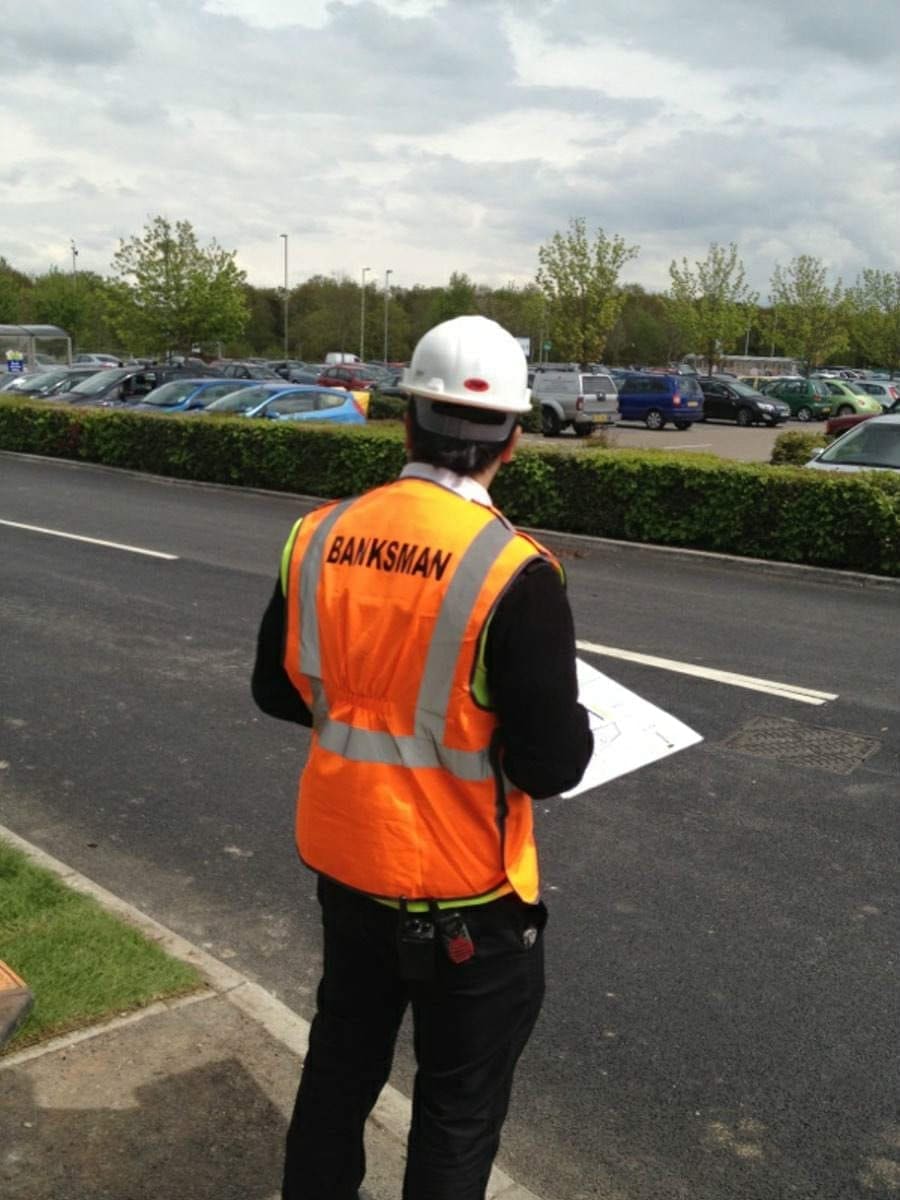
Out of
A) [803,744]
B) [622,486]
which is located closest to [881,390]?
[622,486]

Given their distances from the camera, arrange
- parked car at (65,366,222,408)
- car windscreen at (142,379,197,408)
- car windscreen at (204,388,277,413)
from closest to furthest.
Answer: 1. car windscreen at (204,388,277,413)
2. car windscreen at (142,379,197,408)
3. parked car at (65,366,222,408)

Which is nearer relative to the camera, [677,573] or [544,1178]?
[544,1178]

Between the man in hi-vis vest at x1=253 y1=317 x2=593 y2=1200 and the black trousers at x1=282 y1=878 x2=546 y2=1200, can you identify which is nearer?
the man in hi-vis vest at x1=253 y1=317 x2=593 y2=1200

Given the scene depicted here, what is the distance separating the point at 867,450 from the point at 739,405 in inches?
1169

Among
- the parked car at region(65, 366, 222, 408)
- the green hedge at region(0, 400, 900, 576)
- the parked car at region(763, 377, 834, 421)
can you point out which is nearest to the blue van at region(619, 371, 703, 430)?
the parked car at region(763, 377, 834, 421)

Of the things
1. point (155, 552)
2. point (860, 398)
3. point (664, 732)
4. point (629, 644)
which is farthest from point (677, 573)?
point (860, 398)

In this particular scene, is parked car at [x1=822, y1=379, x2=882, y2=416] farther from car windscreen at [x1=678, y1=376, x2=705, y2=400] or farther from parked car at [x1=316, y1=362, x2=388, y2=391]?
parked car at [x1=316, y1=362, x2=388, y2=391]

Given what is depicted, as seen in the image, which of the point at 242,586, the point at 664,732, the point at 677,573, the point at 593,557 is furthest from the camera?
the point at 593,557

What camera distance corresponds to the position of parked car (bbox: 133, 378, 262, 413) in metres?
25.7

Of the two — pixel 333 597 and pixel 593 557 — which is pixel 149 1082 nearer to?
pixel 333 597

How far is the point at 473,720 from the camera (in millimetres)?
2215

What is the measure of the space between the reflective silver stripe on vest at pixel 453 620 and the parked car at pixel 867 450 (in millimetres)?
12467

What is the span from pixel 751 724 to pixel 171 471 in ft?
49.6

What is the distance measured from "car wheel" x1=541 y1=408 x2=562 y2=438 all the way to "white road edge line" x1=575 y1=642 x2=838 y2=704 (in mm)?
25662
